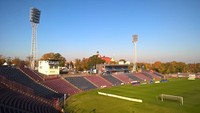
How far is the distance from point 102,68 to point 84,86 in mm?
29966

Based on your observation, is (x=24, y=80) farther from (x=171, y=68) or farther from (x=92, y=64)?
(x=171, y=68)

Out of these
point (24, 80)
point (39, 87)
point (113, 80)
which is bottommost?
point (113, 80)

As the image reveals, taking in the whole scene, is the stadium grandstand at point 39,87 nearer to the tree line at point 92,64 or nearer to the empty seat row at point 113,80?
the empty seat row at point 113,80

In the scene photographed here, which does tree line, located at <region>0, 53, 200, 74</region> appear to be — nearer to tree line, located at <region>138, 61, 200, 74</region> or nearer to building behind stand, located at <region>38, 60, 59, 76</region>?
tree line, located at <region>138, 61, 200, 74</region>

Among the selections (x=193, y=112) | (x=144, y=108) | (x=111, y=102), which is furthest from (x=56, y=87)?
(x=193, y=112)

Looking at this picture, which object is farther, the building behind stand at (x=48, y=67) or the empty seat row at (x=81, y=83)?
the building behind stand at (x=48, y=67)

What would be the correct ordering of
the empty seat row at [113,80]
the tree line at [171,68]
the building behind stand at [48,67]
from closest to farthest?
the building behind stand at [48,67]
the empty seat row at [113,80]
the tree line at [171,68]

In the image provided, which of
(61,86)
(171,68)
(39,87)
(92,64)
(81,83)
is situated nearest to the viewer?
(39,87)

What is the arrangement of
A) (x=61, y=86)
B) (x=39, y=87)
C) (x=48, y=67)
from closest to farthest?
(x=39, y=87) → (x=61, y=86) → (x=48, y=67)

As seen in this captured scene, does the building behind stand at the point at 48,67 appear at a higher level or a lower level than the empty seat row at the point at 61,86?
higher

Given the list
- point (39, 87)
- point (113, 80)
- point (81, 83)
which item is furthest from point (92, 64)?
point (39, 87)

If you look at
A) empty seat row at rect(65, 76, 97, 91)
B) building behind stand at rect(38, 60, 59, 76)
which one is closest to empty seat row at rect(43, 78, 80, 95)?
empty seat row at rect(65, 76, 97, 91)

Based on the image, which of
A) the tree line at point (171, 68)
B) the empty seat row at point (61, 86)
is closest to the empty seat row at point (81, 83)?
the empty seat row at point (61, 86)

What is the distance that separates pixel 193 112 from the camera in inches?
1344
